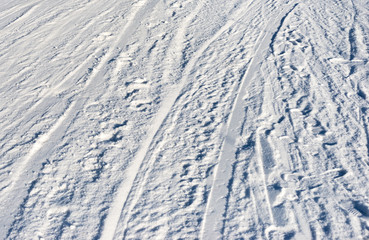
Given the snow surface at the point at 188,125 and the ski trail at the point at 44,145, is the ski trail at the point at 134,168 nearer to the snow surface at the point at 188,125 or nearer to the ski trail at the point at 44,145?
the snow surface at the point at 188,125

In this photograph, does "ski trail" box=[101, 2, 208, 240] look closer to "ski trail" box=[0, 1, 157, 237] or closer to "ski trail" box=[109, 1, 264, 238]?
"ski trail" box=[109, 1, 264, 238]

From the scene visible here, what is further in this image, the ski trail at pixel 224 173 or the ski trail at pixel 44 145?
the ski trail at pixel 44 145

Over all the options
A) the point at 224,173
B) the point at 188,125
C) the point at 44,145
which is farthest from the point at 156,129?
the point at 44,145

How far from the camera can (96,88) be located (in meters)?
4.73

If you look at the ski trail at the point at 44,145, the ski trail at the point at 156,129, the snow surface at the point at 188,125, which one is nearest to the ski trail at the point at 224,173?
the snow surface at the point at 188,125

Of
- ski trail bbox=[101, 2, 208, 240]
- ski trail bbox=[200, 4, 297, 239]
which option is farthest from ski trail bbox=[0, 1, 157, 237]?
ski trail bbox=[200, 4, 297, 239]

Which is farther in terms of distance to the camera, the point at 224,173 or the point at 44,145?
the point at 44,145

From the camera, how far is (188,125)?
405 cm

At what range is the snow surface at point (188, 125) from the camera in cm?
309

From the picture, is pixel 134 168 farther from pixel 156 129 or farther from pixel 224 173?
pixel 224 173

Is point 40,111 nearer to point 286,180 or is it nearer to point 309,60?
point 286,180

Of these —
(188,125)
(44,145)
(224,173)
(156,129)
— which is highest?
(44,145)

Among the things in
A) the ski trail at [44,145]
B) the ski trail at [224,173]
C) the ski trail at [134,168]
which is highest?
the ski trail at [44,145]

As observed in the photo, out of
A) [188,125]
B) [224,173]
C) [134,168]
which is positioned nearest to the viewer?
[224,173]
